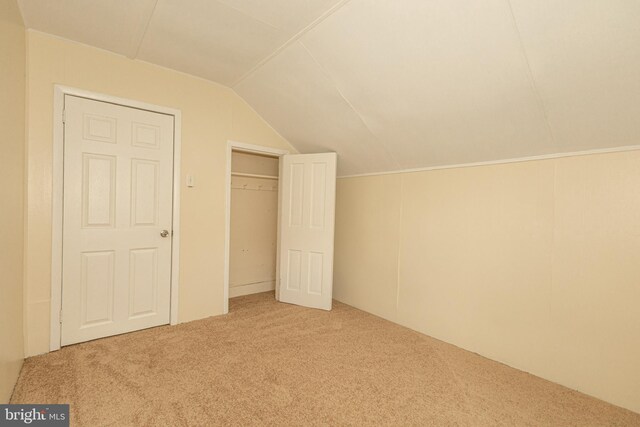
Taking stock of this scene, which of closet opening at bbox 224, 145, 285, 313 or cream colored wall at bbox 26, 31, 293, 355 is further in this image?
closet opening at bbox 224, 145, 285, 313

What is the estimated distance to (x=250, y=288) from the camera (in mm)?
3848

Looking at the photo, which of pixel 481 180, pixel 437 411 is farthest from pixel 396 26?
pixel 437 411

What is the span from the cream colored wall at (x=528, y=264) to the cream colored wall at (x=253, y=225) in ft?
5.29

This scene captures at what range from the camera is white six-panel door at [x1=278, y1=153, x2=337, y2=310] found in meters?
3.24

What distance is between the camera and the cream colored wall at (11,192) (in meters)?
1.54

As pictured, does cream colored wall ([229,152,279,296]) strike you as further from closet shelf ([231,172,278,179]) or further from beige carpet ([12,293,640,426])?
beige carpet ([12,293,640,426])

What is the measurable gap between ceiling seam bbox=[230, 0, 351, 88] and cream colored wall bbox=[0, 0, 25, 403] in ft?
5.04

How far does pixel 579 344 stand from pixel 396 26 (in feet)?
7.68

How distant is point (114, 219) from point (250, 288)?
187 centimetres

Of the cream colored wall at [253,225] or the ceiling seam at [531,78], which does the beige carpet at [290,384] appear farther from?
the ceiling seam at [531,78]

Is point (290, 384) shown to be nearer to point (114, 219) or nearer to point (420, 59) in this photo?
point (114, 219)

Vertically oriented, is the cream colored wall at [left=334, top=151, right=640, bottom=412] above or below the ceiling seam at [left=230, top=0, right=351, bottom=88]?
below

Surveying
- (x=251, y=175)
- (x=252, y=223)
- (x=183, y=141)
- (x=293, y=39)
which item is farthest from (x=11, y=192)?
(x=252, y=223)

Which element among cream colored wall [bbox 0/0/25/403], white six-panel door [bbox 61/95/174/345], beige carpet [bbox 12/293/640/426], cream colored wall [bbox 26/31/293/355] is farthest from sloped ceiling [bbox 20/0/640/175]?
beige carpet [bbox 12/293/640/426]
